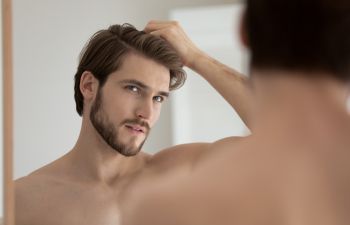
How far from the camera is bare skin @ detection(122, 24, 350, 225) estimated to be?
19.3 inches

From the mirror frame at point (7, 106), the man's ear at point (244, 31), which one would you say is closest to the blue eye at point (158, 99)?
the mirror frame at point (7, 106)

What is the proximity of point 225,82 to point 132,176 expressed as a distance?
0.70 feet

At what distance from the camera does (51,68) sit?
0.97 metres

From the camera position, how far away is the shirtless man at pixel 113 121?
944mm

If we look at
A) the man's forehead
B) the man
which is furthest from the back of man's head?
the man's forehead

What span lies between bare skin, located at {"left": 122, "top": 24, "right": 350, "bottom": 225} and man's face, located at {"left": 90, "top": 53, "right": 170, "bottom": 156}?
0.46 meters

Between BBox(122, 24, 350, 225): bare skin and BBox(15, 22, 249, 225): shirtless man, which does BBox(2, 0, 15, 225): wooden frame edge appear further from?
BBox(122, 24, 350, 225): bare skin

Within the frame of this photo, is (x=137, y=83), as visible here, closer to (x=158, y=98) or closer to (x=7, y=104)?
(x=158, y=98)

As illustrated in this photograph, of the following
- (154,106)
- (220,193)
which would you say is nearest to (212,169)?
(220,193)

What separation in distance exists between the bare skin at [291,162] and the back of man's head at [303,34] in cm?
1

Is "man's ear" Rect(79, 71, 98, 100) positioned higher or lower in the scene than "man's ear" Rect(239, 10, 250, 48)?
lower

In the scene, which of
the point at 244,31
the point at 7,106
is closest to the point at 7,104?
the point at 7,106

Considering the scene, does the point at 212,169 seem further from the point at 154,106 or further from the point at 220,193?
the point at 154,106

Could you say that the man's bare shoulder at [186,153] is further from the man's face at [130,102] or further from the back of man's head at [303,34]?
the back of man's head at [303,34]
